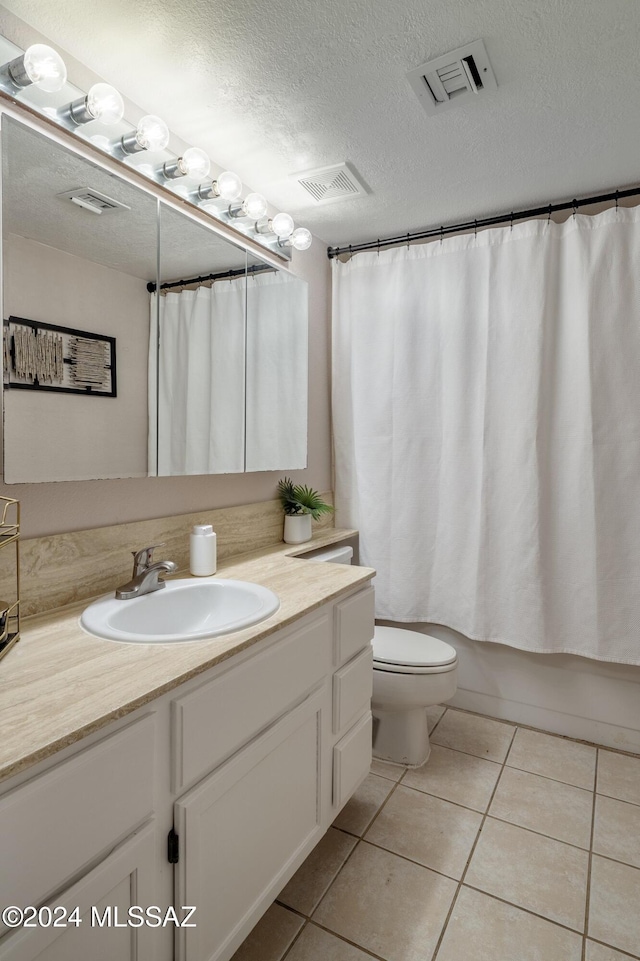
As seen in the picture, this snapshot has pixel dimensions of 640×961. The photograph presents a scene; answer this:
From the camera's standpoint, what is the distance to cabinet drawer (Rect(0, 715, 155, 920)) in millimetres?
672

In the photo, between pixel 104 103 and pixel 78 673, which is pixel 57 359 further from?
pixel 78 673

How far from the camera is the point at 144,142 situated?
132cm

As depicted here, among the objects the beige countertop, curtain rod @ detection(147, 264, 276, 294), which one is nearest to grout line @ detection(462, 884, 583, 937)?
the beige countertop

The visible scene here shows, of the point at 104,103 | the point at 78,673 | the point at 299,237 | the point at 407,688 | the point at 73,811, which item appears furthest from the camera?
the point at 299,237

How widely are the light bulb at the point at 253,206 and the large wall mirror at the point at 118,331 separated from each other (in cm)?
12

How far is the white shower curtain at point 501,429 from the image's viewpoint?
1979 mm

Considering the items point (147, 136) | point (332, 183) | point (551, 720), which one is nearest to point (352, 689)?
point (551, 720)

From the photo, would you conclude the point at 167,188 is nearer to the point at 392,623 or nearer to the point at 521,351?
the point at 521,351

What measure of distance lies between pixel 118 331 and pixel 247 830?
1.23 metres

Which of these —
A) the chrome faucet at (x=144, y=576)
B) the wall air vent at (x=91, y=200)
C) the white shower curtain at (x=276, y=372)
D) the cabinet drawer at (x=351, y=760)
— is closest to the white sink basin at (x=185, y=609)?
the chrome faucet at (x=144, y=576)

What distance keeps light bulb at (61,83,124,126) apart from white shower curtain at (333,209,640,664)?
4.60 ft

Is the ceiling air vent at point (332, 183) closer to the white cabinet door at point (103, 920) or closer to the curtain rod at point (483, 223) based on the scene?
the curtain rod at point (483, 223)

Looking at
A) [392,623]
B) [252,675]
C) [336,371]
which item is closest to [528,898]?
[252,675]

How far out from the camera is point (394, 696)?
1893 mm
